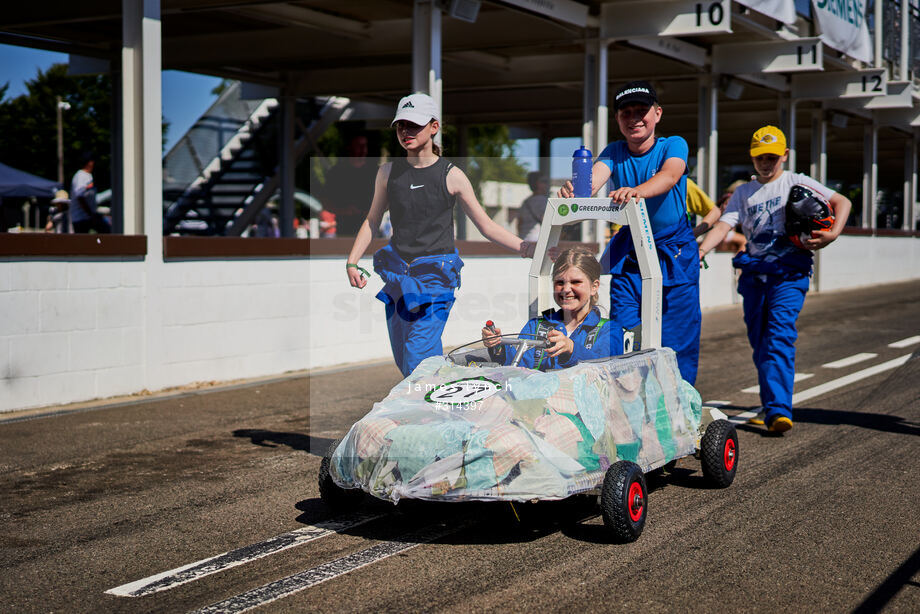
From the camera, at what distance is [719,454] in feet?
19.0

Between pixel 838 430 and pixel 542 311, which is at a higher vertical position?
pixel 542 311

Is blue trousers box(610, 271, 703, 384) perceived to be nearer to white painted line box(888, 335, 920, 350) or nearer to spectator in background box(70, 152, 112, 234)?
white painted line box(888, 335, 920, 350)

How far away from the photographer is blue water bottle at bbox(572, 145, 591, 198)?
19.2 feet

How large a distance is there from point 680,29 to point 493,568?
42.3 feet

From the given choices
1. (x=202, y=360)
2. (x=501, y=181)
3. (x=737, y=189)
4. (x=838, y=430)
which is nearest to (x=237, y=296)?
(x=202, y=360)

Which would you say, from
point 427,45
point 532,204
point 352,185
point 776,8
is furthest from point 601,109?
point 352,185

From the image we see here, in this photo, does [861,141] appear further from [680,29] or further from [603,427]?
[603,427]

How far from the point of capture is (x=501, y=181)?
7.53 meters

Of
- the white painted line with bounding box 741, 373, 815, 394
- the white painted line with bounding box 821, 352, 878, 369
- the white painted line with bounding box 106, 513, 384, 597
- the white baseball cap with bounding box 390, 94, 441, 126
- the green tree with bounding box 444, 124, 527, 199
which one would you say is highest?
the white baseball cap with bounding box 390, 94, 441, 126

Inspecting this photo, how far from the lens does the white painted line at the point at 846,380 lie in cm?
940

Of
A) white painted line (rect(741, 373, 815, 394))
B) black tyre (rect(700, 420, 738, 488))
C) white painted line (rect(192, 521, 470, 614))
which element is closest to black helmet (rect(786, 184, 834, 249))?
black tyre (rect(700, 420, 738, 488))

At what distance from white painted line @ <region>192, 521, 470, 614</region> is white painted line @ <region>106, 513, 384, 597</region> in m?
0.33

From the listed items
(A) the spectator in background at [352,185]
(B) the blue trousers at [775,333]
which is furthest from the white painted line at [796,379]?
(A) the spectator in background at [352,185]

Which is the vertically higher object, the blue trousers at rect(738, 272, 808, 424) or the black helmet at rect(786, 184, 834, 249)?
the black helmet at rect(786, 184, 834, 249)
